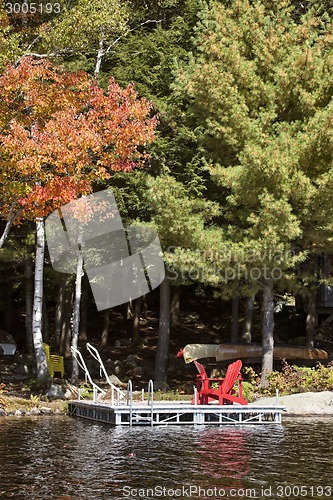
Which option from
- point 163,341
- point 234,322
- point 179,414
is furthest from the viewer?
point 234,322

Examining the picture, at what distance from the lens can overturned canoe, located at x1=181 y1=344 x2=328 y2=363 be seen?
31250 millimetres

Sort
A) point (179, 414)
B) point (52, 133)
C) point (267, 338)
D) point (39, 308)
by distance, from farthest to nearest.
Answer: point (267, 338) < point (39, 308) < point (179, 414) < point (52, 133)

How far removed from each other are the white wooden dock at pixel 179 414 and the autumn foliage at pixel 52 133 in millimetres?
6303

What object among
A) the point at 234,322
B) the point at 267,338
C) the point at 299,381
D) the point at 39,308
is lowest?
the point at 299,381

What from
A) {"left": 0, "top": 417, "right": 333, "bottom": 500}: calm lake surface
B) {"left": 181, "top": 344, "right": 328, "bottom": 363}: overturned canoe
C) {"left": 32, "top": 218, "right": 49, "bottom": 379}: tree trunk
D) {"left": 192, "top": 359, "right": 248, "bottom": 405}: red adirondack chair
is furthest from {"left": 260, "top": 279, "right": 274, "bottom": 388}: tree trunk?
{"left": 32, "top": 218, "right": 49, "bottom": 379}: tree trunk

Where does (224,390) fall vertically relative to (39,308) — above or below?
below

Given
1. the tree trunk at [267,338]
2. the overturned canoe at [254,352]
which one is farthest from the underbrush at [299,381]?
the overturned canoe at [254,352]

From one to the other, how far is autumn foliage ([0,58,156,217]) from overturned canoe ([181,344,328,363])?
9897 millimetres

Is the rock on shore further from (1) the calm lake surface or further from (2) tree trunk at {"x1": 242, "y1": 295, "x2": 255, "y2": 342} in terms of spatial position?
(2) tree trunk at {"x1": 242, "y1": 295, "x2": 255, "y2": 342}

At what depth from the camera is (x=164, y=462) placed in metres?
16.1

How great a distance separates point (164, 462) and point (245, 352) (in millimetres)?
15601

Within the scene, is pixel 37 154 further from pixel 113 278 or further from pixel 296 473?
pixel 113 278

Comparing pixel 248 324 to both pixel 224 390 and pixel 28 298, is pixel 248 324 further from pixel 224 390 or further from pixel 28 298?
pixel 224 390

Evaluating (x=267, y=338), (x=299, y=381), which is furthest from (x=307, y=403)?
(x=267, y=338)
